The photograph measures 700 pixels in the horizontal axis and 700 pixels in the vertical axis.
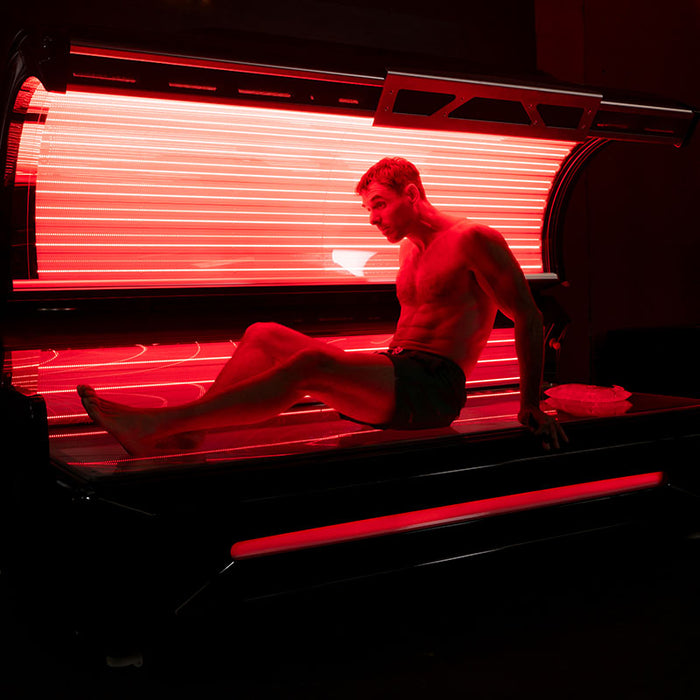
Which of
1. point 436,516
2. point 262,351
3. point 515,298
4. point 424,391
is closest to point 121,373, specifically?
point 262,351

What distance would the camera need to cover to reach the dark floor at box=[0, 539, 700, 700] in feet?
4.68

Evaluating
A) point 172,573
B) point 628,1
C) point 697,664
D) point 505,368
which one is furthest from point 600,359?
point 172,573

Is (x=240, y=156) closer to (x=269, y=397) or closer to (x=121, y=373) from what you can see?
(x=121, y=373)

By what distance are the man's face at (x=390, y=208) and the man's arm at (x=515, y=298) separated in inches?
7.5

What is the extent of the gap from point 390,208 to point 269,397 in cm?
68

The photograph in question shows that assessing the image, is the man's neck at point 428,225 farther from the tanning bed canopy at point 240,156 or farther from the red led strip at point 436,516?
the red led strip at point 436,516

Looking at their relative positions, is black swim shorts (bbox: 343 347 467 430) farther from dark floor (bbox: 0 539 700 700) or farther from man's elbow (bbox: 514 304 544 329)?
dark floor (bbox: 0 539 700 700)

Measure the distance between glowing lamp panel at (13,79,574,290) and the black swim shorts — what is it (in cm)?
75

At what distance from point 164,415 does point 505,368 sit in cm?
159

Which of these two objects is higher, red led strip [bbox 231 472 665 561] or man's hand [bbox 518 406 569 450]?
man's hand [bbox 518 406 569 450]

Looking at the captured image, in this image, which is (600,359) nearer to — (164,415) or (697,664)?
(697,664)

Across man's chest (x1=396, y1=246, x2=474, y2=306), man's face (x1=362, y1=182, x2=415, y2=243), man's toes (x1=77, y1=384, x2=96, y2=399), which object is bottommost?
man's toes (x1=77, y1=384, x2=96, y2=399)

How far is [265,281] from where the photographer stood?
2.50 metres

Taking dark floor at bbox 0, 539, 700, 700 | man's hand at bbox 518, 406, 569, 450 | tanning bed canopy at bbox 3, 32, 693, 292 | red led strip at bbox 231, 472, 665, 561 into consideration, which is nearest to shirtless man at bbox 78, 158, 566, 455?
man's hand at bbox 518, 406, 569, 450
